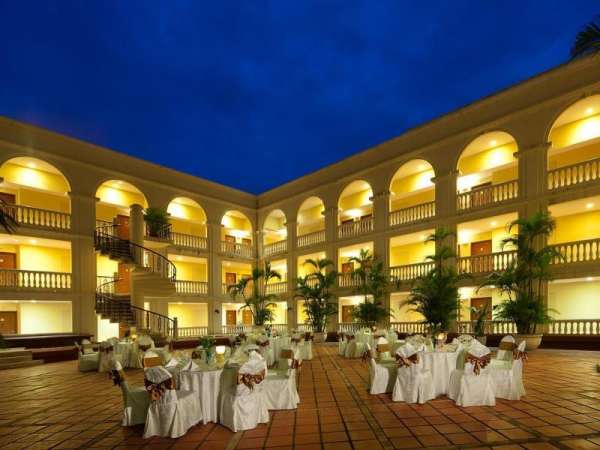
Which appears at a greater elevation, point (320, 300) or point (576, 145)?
point (576, 145)

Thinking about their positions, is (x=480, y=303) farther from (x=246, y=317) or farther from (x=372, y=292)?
(x=246, y=317)

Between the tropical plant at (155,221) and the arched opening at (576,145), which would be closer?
the arched opening at (576,145)

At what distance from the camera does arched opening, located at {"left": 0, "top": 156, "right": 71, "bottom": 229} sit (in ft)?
46.0

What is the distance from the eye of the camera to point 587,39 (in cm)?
542

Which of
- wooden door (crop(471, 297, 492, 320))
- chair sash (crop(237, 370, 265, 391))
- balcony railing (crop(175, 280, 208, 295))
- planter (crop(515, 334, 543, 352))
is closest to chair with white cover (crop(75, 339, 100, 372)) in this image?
chair sash (crop(237, 370, 265, 391))

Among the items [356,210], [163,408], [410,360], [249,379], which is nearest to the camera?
[163,408]

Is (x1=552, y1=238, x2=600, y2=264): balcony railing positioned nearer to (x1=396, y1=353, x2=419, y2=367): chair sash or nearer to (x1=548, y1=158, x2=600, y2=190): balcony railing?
(x1=548, y1=158, x2=600, y2=190): balcony railing

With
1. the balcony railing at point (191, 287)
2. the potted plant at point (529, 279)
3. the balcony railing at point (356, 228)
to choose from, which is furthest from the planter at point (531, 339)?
the balcony railing at point (191, 287)

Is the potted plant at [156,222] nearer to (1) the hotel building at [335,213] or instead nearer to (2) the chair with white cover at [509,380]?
(1) the hotel building at [335,213]

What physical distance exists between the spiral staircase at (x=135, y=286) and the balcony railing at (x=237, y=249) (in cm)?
552

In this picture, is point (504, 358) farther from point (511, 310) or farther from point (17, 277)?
point (17, 277)

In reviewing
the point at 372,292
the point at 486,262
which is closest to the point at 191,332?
the point at 372,292

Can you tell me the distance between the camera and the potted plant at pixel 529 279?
10.4 metres

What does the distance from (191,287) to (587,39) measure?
56.9 feet
